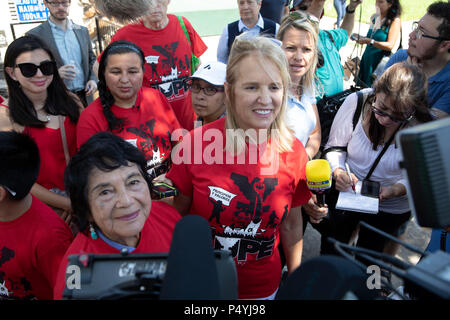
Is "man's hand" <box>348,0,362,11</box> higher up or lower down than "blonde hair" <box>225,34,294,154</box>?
higher up

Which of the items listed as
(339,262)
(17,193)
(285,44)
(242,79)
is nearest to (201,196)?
(242,79)

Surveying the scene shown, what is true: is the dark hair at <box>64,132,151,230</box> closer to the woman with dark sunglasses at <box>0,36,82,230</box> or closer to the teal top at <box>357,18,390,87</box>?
the woman with dark sunglasses at <box>0,36,82,230</box>

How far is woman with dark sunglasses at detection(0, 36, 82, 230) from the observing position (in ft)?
7.76

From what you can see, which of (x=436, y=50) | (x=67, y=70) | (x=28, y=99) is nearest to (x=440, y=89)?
(x=436, y=50)

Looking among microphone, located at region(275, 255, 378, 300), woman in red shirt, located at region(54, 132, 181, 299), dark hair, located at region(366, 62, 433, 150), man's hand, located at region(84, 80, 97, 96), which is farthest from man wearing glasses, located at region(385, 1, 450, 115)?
man's hand, located at region(84, 80, 97, 96)

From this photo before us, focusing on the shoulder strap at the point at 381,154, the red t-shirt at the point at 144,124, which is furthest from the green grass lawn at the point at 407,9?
the red t-shirt at the point at 144,124

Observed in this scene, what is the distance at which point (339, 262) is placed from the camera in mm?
734

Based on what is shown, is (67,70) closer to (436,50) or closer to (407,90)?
(407,90)

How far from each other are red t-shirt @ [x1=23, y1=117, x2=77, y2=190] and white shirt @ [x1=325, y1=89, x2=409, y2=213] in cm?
194

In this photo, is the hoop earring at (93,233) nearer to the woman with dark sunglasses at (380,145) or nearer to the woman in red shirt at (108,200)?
the woman in red shirt at (108,200)

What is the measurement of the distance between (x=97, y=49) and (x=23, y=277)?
284 inches

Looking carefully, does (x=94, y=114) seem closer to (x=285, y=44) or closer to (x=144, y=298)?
(x=285, y=44)

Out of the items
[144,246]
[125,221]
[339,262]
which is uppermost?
[339,262]

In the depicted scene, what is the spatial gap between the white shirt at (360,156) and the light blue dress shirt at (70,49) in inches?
115
